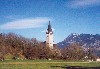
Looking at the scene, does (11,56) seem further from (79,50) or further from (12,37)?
(79,50)

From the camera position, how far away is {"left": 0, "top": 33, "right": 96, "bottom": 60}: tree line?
373 feet

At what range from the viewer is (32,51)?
114875 millimetres

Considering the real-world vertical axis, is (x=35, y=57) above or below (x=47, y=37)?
below

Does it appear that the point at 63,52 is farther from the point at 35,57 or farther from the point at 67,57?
the point at 35,57

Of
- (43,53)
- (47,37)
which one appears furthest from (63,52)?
(47,37)

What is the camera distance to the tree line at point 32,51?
373 ft

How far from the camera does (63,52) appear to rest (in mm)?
123125

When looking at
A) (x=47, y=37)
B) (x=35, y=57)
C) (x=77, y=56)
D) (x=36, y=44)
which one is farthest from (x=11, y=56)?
(x=47, y=37)

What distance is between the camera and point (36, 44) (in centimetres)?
12612

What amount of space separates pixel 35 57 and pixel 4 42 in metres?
18.5

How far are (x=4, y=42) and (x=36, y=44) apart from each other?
15.3 m

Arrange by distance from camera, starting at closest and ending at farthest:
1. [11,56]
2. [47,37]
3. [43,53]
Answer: [11,56]
[43,53]
[47,37]

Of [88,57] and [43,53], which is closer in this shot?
[43,53]

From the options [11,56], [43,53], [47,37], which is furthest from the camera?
[47,37]
